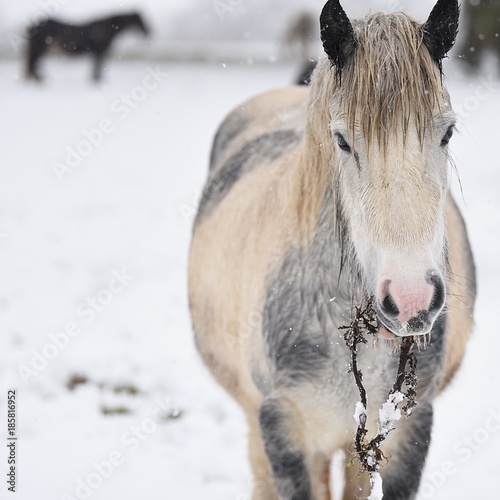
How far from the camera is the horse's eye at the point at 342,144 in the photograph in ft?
7.15

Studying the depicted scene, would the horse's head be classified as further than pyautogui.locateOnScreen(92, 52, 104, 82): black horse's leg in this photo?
No

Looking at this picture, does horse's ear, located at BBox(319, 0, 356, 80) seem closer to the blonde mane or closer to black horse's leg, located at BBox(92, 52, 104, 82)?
the blonde mane

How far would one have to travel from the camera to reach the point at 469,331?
3.63 m

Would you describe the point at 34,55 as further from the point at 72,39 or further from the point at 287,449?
the point at 287,449

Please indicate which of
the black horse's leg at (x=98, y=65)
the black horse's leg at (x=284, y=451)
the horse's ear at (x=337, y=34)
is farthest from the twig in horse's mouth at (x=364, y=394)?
the black horse's leg at (x=98, y=65)

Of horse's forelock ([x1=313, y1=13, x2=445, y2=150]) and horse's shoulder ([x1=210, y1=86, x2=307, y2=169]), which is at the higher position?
horse's forelock ([x1=313, y1=13, x2=445, y2=150])

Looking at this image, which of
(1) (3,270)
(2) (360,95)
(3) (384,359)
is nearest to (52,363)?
(1) (3,270)

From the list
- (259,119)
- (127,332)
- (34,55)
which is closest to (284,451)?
(259,119)

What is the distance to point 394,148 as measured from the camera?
6.66 feet

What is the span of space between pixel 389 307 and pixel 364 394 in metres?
0.57

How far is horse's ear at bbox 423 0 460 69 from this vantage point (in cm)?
215

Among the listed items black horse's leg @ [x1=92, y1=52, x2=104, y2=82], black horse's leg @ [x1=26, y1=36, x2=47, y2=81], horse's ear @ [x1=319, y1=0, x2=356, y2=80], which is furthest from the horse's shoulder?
black horse's leg @ [x1=26, y1=36, x2=47, y2=81]

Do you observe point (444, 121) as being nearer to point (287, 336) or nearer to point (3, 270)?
point (287, 336)

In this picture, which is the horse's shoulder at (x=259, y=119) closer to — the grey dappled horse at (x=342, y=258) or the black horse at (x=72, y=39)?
the grey dappled horse at (x=342, y=258)
